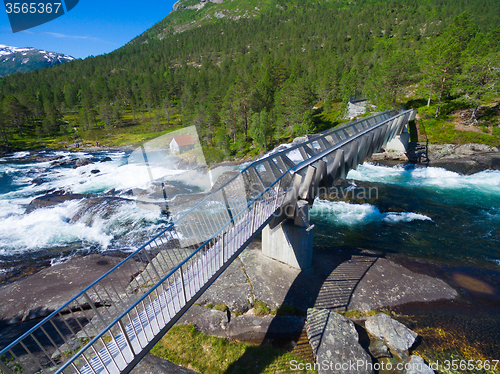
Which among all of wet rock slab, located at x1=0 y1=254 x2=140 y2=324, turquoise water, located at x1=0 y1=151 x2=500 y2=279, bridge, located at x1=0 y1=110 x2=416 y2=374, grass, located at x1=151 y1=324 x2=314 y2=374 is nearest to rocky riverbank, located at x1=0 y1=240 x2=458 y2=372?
wet rock slab, located at x1=0 y1=254 x2=140 y2=324

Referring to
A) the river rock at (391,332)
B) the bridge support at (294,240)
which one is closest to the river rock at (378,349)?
the river rock at (391,332)

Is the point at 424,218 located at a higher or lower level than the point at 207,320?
lower

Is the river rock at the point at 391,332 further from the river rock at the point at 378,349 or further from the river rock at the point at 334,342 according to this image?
the river rock at the point at 334,342

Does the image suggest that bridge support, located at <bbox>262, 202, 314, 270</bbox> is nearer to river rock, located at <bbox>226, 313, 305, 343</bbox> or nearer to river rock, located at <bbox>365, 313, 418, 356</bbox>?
river rock, located at <bbox>226, 313, 305, 343</bbox>

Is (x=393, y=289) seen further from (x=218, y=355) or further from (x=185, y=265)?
(x=185, y=265)

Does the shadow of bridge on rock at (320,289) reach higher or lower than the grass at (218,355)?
lower

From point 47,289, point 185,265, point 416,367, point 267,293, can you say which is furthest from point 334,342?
point 47,289
